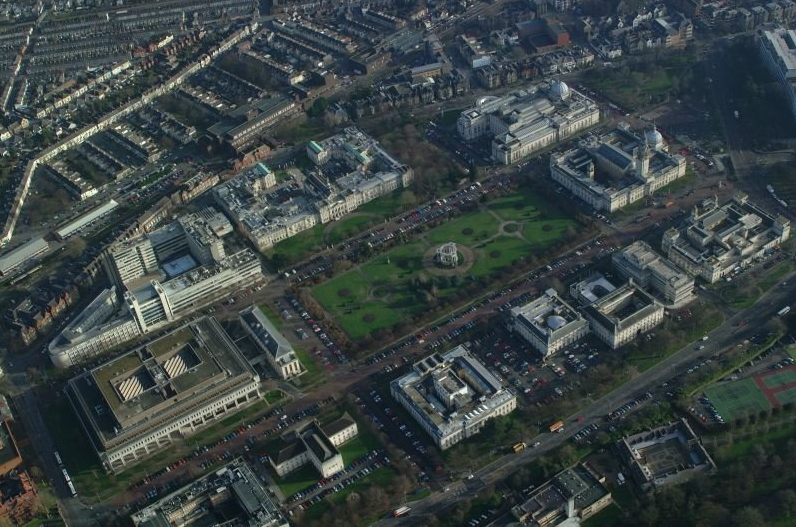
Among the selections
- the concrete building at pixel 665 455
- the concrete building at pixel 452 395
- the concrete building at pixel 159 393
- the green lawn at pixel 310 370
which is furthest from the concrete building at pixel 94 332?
the concrete building at pixel 665 455

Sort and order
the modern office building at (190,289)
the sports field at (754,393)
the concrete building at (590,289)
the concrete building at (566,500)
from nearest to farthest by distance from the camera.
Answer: the concrete building at (566,500), the sports field at (754,393), the concrete building at (590,289), the modern office building at (190,289)

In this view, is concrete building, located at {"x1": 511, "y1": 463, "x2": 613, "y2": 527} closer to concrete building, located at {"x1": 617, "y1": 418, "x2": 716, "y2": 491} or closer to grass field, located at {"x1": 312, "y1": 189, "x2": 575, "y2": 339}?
concrete building, located at {"x1": 617, "y1": 418, "x2": 716, "y2": 491}

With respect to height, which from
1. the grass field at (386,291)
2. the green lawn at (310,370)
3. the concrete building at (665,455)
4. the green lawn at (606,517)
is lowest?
the green lawn at (606,517)

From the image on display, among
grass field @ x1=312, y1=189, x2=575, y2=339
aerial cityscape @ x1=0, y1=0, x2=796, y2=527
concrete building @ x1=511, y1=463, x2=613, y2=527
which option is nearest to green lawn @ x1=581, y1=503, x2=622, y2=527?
aerial cityscape @ x1=0, y1=0, x2=796, y2=527

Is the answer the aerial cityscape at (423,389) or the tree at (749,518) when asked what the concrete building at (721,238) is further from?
the tree at (749,518)

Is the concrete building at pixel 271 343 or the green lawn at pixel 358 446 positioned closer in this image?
the green lawn at pixel 358 446

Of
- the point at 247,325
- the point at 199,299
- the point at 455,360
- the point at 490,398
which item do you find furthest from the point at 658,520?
the point at 199,299
